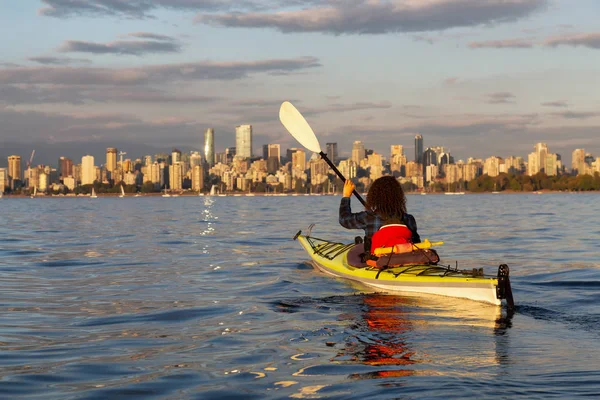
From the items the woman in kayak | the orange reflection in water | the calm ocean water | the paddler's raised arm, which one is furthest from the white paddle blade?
the orange reflection in water

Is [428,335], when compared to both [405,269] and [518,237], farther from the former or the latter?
[518,237]

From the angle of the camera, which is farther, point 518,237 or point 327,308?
point 518,237

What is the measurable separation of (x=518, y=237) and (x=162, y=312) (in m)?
17.0

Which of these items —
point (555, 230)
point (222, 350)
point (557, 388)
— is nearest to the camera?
point (557, 388)

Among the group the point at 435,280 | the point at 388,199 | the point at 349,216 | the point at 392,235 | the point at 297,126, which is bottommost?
the point at 435,280

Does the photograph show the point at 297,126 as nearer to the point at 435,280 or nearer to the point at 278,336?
the point at 435,280

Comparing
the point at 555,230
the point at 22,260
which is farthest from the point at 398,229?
the point at 555,230

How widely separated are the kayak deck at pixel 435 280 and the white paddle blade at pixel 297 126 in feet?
12.3

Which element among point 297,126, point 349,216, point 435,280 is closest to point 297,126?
point 297,126

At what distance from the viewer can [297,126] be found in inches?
624

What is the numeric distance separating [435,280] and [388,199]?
52.4 inches

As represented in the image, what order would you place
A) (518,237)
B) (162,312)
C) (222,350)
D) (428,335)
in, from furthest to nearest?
1. (518,237)
2. (162,312)
3. (428,335)
4. (222,350)

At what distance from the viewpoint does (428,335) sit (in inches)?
298

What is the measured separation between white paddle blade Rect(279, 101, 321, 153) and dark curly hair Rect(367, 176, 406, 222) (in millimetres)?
5175
